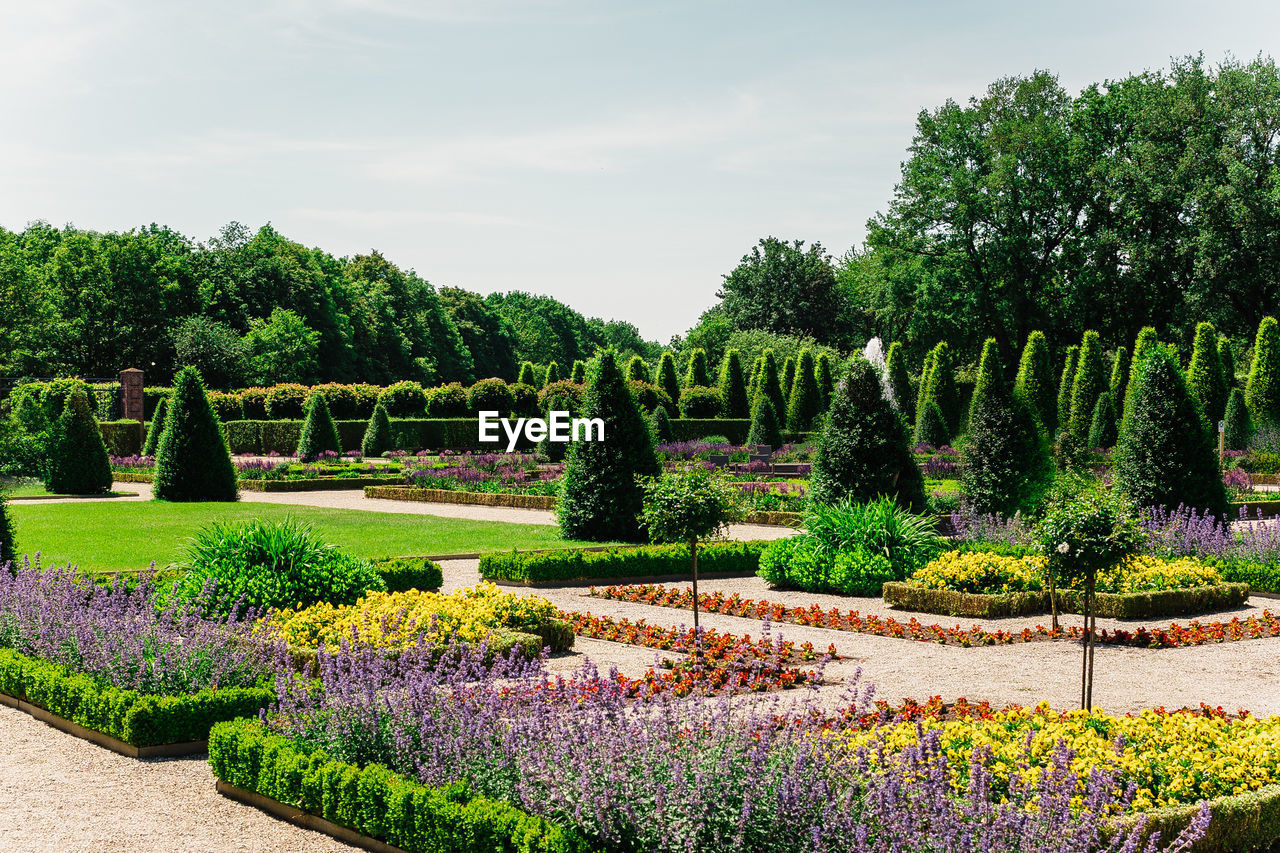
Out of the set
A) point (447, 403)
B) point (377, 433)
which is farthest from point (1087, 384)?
point (377, 433)

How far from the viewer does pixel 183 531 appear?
54.4 feet

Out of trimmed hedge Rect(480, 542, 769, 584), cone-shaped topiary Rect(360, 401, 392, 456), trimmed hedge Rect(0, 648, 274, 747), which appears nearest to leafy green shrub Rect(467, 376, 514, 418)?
cone-shaped topiary Rect(360, 401, 392, 456)

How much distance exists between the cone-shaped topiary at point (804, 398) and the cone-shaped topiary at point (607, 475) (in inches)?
983

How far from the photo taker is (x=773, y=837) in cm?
416

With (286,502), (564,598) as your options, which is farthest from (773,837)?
(286,502)

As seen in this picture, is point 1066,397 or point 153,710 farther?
point 1066,397

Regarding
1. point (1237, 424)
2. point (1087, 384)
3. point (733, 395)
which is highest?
point (1087, 384)

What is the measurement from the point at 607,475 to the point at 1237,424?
2301 centimetres

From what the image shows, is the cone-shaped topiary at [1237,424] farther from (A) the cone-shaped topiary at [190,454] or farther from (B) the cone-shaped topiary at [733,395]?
(A) the cone-shaped topiary at [190,454]

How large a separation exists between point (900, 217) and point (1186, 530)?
36.4 metres

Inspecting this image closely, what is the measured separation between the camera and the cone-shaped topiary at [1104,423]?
34.2 meters

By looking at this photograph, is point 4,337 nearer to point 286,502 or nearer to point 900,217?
point 286,502

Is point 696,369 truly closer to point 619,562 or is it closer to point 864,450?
point 864,450

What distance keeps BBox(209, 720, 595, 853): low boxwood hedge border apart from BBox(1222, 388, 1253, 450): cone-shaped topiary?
3181cm
